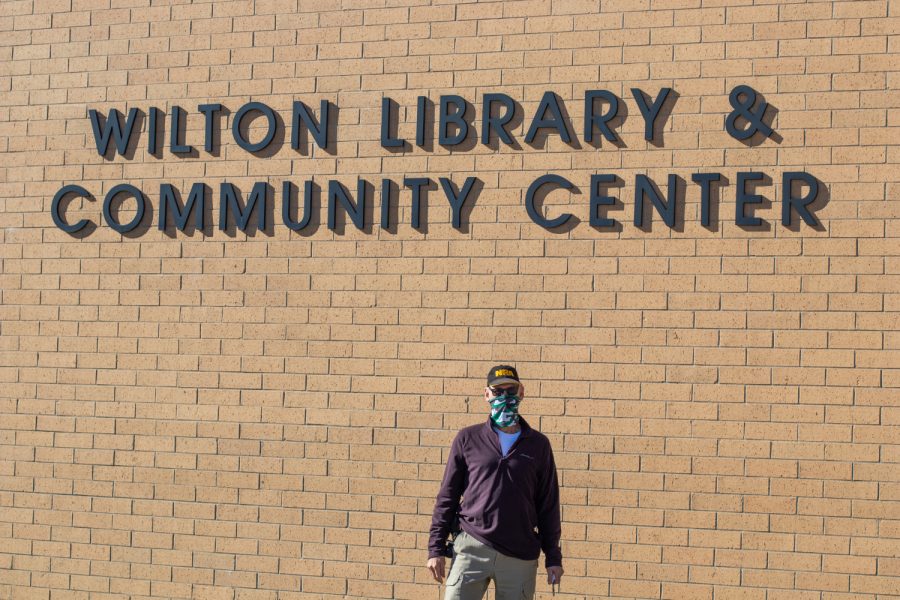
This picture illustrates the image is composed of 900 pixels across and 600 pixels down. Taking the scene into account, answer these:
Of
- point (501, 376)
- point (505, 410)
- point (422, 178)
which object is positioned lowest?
point (505, 410)

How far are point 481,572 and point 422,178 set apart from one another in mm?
2954

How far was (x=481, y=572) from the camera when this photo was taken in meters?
6.32

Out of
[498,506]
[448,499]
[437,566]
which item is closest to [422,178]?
[448,499]

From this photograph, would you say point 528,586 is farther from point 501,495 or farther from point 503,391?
point 503,391

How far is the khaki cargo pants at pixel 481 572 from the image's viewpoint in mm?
6312

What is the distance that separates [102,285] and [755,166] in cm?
465

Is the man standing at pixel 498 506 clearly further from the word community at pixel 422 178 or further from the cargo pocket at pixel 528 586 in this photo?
the word community at pixel 422 178

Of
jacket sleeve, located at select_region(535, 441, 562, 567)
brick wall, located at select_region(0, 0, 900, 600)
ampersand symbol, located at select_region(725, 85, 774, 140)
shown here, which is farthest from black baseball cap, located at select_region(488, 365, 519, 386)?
ampersand symbol, located at select_region(725, 85, 774, 140)

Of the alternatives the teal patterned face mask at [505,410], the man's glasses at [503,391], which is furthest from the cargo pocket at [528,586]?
the man's glasses at [503,391]

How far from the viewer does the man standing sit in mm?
6312

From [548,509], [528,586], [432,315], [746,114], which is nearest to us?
[528,586]

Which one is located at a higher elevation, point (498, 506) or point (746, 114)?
point (746, 114)

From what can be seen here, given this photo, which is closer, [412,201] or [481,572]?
[481,572]

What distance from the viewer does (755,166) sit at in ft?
25.1
